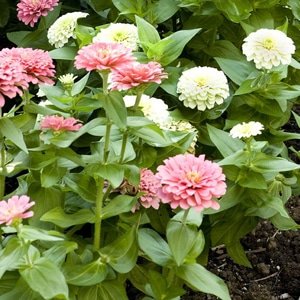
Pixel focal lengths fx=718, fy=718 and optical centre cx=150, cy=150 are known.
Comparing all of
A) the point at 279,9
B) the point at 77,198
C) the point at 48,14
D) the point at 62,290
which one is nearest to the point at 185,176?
the point at 62,290

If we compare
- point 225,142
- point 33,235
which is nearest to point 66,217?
point 33,235

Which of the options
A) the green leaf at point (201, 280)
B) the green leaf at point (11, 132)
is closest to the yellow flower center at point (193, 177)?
the green leaf at point (201, 280)

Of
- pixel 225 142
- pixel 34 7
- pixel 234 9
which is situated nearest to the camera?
pixel 225 142

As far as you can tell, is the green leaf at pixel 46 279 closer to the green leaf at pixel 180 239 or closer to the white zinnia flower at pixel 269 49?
the green leaf at pixel 180 239

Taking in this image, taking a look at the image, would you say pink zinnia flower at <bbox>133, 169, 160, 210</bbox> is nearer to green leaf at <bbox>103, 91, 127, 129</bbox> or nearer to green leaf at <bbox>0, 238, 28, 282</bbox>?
green leaf at <bbox>103, 91, 127, 129</bbox>

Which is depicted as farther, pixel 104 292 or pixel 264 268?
pixel 264 268

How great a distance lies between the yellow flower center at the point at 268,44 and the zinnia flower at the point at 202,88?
0.13 m

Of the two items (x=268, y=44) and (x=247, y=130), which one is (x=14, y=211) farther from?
(x=268, y=44)

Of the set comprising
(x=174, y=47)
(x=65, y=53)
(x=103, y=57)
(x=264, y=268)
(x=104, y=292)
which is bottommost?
(x=264, y=268)

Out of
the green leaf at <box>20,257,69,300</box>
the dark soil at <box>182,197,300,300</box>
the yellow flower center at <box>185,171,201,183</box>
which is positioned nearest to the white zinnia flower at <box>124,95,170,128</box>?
the yellow flower center at <box>185,171,201,183</box>

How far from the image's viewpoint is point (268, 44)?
1.70m

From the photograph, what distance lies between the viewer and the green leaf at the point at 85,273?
4.53 feet

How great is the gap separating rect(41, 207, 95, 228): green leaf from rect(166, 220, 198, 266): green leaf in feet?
0.55

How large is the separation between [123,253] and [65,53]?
0.73 meters
